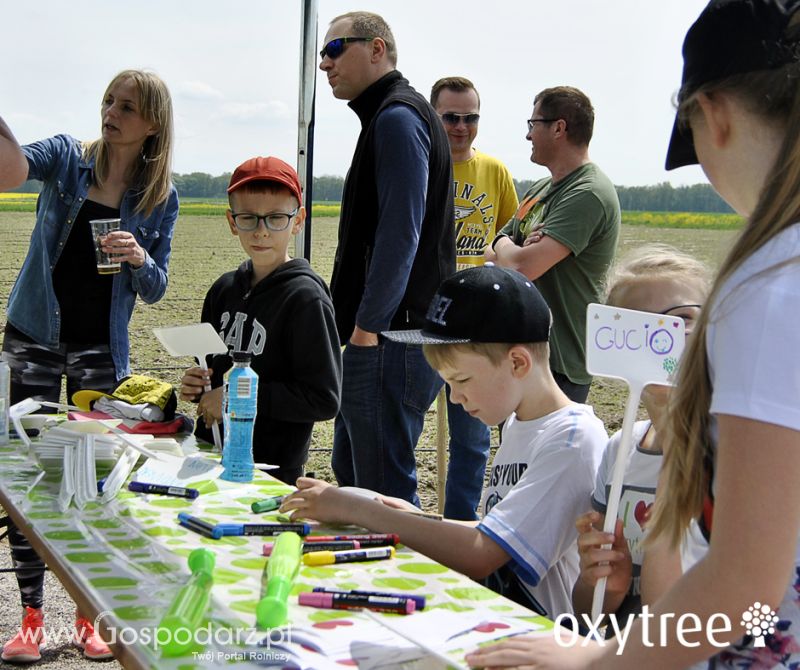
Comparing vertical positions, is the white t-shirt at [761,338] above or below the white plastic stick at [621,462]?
above

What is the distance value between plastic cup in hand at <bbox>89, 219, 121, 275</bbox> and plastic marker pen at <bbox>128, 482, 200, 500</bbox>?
108 cm

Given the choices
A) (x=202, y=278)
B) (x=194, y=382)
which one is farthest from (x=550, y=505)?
(x=202, y=278)

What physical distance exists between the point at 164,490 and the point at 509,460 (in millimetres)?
705

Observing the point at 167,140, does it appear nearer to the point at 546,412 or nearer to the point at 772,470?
the point at 546,412

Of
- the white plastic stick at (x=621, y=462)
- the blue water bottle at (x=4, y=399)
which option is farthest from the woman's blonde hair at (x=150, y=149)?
the white plastic stick at (x=621, y=462)

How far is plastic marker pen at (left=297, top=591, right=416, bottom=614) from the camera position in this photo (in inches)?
48.5

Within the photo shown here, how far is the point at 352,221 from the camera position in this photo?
3123 mm

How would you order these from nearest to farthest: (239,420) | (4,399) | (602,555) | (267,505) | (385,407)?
(602,555) → (267,505) → (239,420) → (4,399) → (385,407)

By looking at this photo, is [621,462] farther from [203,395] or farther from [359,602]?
[203,395]

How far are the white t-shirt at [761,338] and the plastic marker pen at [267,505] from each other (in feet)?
3.48

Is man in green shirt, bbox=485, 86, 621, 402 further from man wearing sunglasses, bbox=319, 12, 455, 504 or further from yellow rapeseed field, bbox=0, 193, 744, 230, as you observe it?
yellow rapeseed field, bbox=0, 193, 744, 230

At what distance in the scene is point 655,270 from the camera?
161cm

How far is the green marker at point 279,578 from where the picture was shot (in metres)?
1.17
